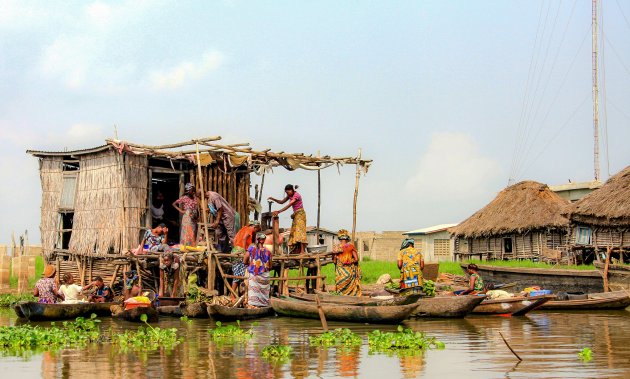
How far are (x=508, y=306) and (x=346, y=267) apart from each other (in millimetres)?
3183

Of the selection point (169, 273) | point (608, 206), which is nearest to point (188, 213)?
point (169, 273)

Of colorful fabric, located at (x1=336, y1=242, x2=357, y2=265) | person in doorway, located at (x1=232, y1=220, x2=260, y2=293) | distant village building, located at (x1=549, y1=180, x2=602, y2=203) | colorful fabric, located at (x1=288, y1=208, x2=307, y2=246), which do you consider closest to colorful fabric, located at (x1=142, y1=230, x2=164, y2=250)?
person in doorway, located at (x1=232, y1=220, x2=260, y2=293)

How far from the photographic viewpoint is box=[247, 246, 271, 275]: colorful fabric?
50.3 ft

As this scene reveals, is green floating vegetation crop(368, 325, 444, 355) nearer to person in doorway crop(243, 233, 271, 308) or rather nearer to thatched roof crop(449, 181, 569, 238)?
person in doorway crop(243, 233, 271, 308)

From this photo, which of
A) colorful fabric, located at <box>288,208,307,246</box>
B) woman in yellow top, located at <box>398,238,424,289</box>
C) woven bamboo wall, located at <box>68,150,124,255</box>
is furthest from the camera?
woven bamboo wall, located at <box>68,150,124,255</box>

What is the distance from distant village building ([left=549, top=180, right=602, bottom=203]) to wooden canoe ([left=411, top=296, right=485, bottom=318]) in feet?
77.0

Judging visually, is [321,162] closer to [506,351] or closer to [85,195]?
[85,195]

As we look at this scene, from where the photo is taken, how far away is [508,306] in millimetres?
15828

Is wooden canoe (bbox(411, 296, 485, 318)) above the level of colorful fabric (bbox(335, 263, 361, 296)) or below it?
below

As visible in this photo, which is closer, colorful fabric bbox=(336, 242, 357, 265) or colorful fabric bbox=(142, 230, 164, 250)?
colorful fabric bbox=(336, 242, 357, 265)

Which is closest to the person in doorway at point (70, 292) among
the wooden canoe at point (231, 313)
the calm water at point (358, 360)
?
the wooden canoe at point (231, 313)

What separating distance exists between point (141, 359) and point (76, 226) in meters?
9.60

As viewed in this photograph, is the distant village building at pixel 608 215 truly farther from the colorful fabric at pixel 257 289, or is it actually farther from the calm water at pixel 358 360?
the colorful fabric at pixel 257 289

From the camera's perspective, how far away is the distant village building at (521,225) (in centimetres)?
3269
